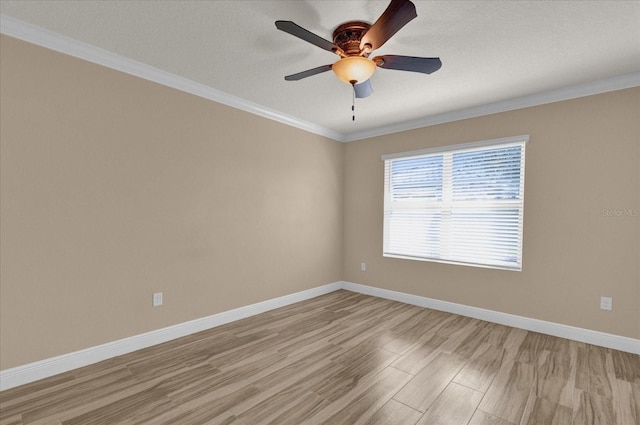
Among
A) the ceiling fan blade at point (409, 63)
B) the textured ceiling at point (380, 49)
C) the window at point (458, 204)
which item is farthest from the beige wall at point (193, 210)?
the ceiling fan blade at point (409, 63)

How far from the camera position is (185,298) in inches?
119

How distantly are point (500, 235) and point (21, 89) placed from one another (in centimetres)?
465

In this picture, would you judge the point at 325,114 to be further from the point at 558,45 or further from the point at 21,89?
the point at 21,89

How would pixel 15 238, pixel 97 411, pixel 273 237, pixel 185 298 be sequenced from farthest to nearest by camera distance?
pixel 273 237 < pixel 185 298 < pixel 15 238 < pixel 97 411

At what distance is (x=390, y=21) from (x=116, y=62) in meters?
2.34

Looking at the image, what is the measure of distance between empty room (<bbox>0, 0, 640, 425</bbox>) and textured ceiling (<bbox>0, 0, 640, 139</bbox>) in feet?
0.06

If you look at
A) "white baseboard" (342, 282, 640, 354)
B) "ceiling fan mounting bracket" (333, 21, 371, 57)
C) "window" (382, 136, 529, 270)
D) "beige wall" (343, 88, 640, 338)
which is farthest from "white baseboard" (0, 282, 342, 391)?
"ceiling fan mounting bracket" (333, 21, 371, 57)

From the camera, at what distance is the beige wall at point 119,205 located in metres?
2.14

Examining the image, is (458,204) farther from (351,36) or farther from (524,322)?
(351,36)

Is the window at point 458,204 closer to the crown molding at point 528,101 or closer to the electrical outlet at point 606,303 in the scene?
the crown molding at point 528,101

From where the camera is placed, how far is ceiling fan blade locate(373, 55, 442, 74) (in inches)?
78.1

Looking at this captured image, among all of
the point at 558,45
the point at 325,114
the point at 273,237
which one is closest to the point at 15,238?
the point at 273,237

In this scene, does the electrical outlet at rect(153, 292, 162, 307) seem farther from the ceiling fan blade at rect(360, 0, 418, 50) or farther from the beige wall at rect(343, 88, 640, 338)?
the beige wall at rect(343, 88, 640, 338)

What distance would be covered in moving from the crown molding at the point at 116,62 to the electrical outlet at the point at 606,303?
4.05 meters
